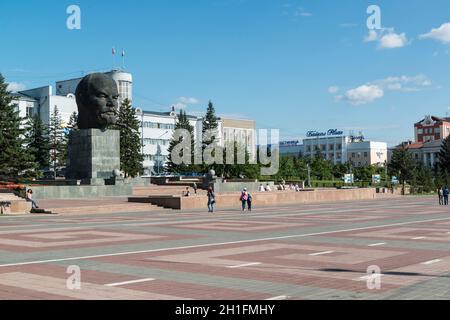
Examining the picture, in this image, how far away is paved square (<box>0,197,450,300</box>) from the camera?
798 centimetres

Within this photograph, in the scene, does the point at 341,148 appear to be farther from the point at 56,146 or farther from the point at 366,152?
the point at 56,146

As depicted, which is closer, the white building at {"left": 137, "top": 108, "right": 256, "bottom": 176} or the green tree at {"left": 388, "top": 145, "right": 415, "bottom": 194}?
the green tree at {"left": 388, "top": 145, "right": 415, "bottom": 194}

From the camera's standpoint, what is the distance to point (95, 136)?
42.3 metres

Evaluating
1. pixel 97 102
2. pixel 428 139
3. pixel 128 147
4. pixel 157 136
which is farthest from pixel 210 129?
pixel 428 139

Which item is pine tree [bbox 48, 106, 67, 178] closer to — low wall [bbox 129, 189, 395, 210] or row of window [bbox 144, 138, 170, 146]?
low wall [bbox 129, 189, 395, 210]

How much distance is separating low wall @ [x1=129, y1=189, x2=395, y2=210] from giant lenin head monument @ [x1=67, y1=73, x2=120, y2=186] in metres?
8.34

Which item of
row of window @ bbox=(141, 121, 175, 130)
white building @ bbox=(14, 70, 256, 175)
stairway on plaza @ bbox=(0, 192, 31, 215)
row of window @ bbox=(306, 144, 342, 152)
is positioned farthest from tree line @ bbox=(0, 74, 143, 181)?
row of window @ bbox=(306, 144, 342, 152)

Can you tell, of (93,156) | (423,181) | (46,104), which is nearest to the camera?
(93,156)

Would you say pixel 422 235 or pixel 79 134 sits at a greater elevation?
pixel 79 134

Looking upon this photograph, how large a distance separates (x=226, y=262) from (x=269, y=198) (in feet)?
104

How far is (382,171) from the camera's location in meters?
121
